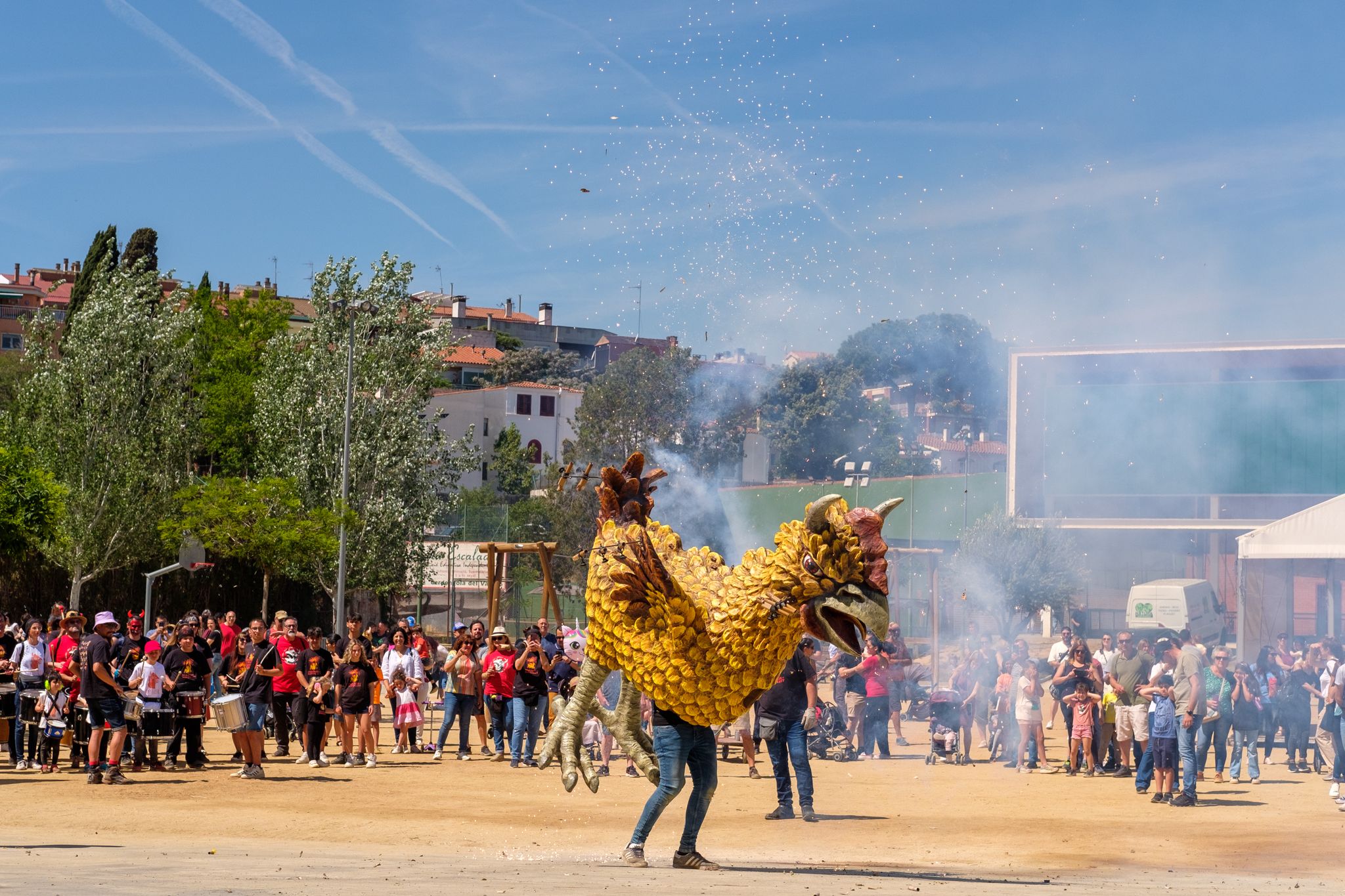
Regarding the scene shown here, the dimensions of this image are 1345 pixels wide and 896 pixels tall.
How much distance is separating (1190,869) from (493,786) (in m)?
8.28

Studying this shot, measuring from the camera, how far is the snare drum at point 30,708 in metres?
17.2

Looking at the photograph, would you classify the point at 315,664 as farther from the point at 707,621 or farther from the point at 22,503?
the point at 22,503

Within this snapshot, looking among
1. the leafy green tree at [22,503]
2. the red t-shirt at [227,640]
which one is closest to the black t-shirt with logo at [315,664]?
the red t-shirt at [227,640]

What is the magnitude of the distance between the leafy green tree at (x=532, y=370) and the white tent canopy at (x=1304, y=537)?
5826 centimetres

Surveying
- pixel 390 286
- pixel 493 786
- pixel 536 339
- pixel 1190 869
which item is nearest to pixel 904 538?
pixel 390 286

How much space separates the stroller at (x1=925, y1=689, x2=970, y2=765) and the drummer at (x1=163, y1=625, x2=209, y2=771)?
9701mm

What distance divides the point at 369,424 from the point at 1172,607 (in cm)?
2495

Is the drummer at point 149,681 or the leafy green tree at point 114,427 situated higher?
the leafy green tree at point 114,427

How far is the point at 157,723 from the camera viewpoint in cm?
1702

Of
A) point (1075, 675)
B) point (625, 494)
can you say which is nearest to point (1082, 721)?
point (1075, 675)

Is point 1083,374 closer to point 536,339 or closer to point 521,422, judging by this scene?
point 521,422

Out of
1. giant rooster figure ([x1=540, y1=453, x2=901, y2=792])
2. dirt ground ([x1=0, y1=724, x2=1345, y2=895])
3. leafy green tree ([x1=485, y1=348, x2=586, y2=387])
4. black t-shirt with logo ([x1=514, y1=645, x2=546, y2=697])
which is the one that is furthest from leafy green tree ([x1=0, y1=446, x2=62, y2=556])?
leafy green tree ([x1=485, y1=348, x2=586, y2=387])

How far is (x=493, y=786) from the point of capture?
54.9 ft

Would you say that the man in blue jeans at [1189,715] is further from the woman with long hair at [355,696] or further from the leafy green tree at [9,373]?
the leafy green tree at [9,373]
